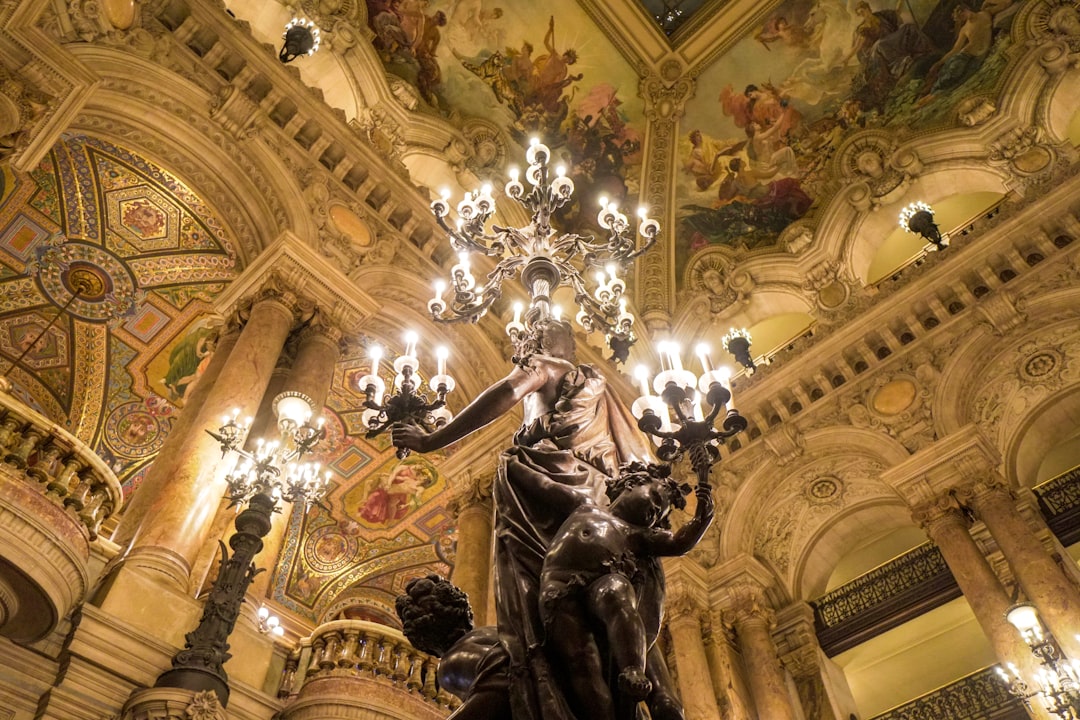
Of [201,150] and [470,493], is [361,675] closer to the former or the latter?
[470,493]

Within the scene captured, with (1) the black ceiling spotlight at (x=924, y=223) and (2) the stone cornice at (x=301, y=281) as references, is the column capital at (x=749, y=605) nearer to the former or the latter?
(1) the black ceiling spotlight at (x=924, y=223)

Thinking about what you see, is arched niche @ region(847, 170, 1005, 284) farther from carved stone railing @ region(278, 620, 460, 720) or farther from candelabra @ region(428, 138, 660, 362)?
carved stone railing @ region(278, 620, 460, 720)

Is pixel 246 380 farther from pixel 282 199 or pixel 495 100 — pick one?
pixel 495 100

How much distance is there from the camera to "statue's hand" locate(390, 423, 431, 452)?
8.32ft

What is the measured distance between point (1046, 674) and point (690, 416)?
590 centimetres

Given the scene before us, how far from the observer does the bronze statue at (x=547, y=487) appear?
1792 mm

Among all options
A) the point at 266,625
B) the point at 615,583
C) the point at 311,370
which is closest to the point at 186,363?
the point at 311,370

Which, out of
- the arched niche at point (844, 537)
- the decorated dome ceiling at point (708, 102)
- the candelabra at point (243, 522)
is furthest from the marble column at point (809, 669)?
the candelabra at point (243, 522)

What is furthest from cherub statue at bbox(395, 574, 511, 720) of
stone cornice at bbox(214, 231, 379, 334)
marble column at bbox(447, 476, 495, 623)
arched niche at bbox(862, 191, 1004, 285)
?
arched niche at bbox(862, 191, 1004, 285)

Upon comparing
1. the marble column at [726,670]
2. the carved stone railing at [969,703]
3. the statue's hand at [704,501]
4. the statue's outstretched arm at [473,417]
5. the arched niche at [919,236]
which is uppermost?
the arched niche at [919,236]

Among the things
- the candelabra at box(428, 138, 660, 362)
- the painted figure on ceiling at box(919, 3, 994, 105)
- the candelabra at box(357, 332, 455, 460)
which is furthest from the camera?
the painted figure on ceiling at box(919, 3, 994, 105)

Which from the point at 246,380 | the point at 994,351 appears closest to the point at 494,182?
the point at 246,380

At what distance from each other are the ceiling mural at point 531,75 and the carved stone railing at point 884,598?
6.34 meters

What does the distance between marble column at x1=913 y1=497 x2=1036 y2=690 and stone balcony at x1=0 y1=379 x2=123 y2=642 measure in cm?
741
